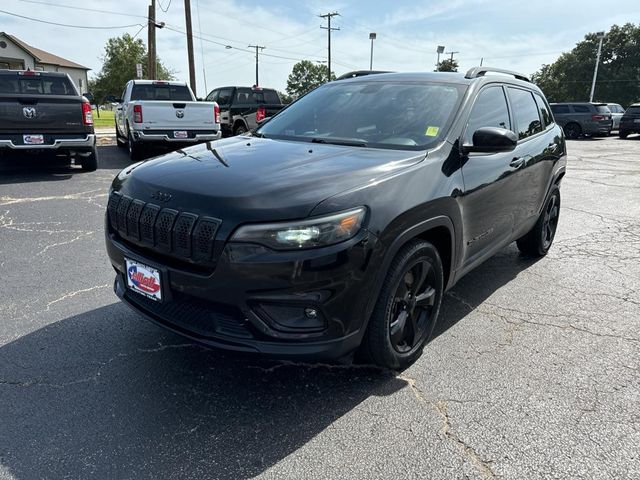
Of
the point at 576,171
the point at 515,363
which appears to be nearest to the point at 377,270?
the point at 515,363

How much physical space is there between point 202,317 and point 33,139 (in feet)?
25.2

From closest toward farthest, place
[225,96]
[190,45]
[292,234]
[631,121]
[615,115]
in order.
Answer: [292,234]
[225,96]
[190,45]
[631,121]
[615,115]

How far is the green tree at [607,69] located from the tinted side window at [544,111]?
66879mm

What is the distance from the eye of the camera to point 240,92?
1551 cm

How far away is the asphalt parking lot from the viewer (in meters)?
2.19

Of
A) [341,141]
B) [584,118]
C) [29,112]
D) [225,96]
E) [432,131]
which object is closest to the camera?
[432,131]

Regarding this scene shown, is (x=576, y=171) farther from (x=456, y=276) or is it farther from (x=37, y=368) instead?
(x=37, y=368)

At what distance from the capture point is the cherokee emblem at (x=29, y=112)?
8216 mm

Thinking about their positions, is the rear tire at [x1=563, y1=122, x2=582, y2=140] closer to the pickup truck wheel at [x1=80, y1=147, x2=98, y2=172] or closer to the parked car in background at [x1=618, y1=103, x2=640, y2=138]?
the parked car in background at [x1=618, y1=103, x2=640, y2=138]

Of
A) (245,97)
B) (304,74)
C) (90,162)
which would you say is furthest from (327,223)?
(304,74)

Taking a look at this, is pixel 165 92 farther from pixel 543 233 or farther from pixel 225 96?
pixel 543 233

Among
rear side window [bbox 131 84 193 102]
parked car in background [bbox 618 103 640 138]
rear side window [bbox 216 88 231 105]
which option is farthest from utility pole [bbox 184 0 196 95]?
parked car in background [bbox 618 103 640 138]

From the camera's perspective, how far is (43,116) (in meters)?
8.37

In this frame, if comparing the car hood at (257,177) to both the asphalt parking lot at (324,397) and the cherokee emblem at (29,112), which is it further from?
the cherokee emblem at (29,112)
